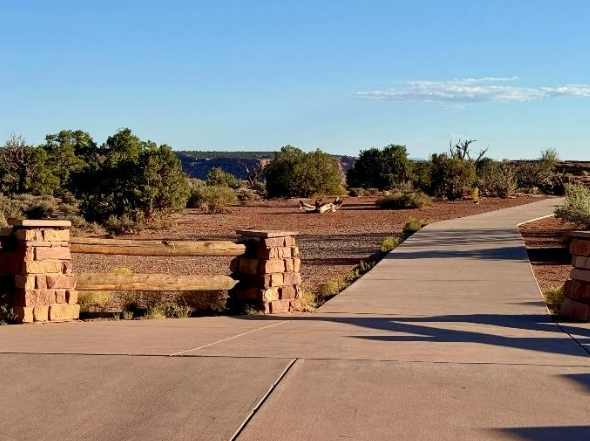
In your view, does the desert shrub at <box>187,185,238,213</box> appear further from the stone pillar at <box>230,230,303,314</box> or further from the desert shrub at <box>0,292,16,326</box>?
the desert shrub at <box>0,292,16,326</box>

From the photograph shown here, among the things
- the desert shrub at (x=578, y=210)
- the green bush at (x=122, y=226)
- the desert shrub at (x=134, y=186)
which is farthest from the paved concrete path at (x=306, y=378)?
the desert shrub at (x=134, y=186)

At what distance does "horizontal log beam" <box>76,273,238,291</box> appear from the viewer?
32.3ft

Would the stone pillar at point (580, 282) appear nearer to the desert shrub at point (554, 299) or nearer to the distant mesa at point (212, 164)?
the desert shrub at point (554, 299)

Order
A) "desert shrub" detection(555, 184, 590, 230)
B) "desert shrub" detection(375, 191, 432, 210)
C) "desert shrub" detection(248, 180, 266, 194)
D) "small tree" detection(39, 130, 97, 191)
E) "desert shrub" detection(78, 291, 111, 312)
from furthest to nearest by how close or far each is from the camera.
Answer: "desert shrub" detection(248, 180, 266, 194)
"small tree" detection(39, 130, 97, 191)
"desert shrub" detection(375, 191, 432, 210)
"desert shrub" detection(555, 184, 590, 230)
"desert shrub" detection(78, 291, 111, 312)

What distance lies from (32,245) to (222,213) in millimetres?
32914

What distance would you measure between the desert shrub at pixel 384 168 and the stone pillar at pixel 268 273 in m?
61.6

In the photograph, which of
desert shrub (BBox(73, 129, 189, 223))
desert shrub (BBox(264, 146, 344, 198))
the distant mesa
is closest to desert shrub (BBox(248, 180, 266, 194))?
desert shrub (BBox(264, 146, 344, 198))

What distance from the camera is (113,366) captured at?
6.66 m

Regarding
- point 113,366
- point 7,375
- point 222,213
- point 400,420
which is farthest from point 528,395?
point 222,213

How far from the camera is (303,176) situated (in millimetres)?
58906

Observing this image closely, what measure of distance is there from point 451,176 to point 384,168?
18399 millimetres

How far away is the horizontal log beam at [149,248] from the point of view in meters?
10.9

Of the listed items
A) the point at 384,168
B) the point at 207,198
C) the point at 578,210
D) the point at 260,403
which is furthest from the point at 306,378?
the point at 384,168

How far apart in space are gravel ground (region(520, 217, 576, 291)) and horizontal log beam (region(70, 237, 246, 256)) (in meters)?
5.86
